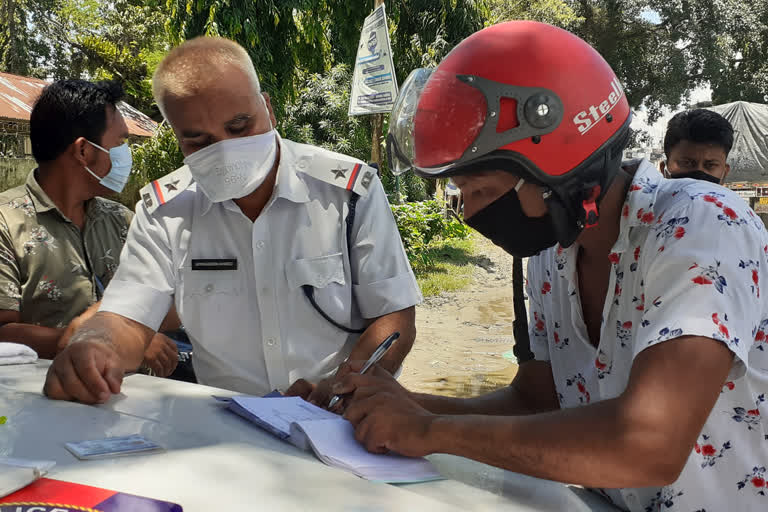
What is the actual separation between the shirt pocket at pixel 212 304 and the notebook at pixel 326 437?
443 millimetres

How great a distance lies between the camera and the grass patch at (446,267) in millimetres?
9195

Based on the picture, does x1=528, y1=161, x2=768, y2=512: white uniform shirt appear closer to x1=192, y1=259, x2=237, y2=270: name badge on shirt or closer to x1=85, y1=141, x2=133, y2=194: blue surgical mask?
x1=192, y1=259, x2=237, y2=270: name badge on shirt

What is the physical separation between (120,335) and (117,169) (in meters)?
1.25

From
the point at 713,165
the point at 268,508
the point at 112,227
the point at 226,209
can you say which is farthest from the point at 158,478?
Result: the point at 713,165

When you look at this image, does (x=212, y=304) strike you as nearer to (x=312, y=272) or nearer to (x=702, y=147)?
(x=312, y=272)

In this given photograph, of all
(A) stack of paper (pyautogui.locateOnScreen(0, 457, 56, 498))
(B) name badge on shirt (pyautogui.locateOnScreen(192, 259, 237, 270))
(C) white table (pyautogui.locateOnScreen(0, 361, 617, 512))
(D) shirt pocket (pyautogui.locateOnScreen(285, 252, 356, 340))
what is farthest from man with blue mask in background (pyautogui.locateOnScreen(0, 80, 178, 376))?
(A) stack of paper (pyautogui.locateOnScreen(0, 457, 56, 498))

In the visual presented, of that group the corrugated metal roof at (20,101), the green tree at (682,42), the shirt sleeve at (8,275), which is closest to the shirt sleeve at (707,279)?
the shirt sleeve at (8,275)

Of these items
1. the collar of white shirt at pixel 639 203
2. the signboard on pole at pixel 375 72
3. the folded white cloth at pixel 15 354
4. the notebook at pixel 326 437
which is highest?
the signboard on pole at pixel 375 72

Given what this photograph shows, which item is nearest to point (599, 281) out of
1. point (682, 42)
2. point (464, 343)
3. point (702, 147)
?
point (702, 147)

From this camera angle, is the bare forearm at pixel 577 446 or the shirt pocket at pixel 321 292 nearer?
the bare forearm at pixel 577 446

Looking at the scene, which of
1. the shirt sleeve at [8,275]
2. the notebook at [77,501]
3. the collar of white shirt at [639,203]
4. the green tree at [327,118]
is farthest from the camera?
the green tree at [327,118]

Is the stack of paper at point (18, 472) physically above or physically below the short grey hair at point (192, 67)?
below

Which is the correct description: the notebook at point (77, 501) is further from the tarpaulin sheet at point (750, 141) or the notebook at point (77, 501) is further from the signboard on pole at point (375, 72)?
the tarpaulin sheet at point (750, 141)

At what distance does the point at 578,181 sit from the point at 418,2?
10659mm
